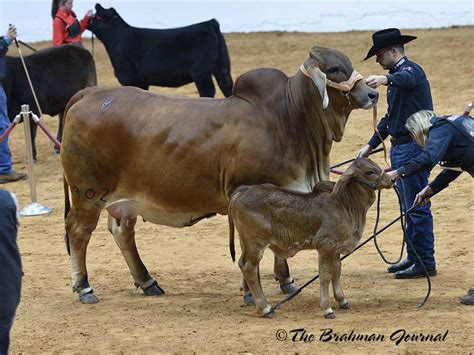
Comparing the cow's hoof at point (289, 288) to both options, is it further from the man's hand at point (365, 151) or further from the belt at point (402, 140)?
the belt at point (402, 140)

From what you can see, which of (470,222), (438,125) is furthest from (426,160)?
(470,222)

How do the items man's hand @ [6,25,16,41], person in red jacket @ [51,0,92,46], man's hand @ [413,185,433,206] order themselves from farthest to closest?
person in red jacket @ [51,0,92,46] → man's hand @ [6,25,16,41] → man's hand @ [413,185,433,206]

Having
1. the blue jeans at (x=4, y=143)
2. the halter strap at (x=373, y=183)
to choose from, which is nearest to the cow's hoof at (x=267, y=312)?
the halter strap at (x=373, y=183)

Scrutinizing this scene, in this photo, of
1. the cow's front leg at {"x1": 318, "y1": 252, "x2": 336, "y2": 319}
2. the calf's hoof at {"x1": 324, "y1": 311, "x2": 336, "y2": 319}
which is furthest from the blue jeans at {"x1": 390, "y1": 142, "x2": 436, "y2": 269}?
the calf's hoof at {"x1": 324, "y1": 311, "x2": 336, "y2": 319}

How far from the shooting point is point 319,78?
26.3ft

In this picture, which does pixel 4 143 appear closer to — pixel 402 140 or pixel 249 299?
pixel 249 299

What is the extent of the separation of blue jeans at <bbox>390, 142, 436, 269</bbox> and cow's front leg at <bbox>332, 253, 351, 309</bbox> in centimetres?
115

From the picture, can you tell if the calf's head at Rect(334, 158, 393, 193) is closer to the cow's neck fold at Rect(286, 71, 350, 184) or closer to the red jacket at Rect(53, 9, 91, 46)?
the cow's neck fold at Rect(286, 71, 350, 184)

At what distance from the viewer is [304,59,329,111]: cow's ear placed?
26.1 ft

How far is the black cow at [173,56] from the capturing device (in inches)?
633

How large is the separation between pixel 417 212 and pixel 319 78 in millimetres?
1622

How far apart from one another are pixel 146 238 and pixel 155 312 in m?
2.94

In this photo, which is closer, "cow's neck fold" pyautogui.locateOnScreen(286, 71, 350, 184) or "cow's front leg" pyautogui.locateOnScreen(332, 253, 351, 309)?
"cow's front leg" pyautogui.locateOnScreen(332, 253, 351, 309)

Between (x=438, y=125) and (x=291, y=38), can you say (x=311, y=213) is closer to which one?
(x=438, y=125)
